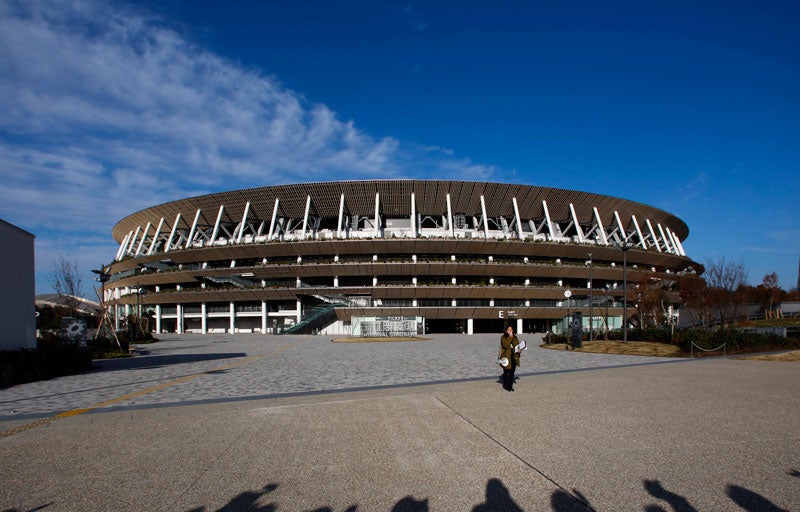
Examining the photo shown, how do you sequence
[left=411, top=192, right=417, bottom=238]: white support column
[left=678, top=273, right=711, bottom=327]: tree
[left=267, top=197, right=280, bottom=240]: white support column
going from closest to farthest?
[left=678, top=273, right=711, bottom=327]: tree
[left=411, top=192, right=417, bottom=238]: white support column
[left=267, top=197, right=280, bottom=240]: white support column

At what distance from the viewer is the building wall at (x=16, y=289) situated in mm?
15570

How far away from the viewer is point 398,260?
177ft

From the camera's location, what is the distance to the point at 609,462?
5719mm

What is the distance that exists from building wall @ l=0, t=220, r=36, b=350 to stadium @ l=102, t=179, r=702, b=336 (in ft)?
108

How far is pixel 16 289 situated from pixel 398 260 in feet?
131

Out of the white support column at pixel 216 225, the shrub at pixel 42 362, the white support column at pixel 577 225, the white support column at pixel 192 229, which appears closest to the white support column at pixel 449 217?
the white support column at pixel 577 225

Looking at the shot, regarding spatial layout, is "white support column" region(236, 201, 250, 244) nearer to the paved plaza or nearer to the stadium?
the stadium

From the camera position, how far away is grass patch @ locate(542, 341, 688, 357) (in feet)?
74.0

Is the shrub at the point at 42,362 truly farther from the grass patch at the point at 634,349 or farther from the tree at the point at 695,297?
the tree at the point at 695,297

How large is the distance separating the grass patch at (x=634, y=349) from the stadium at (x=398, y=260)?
2449cm

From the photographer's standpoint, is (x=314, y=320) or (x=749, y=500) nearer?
(x=749, y=500)

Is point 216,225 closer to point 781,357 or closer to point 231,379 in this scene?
point 231,379

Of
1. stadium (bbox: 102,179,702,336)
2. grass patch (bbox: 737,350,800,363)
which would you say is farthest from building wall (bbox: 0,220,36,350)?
stadium (bbox: 102,179,702,336)

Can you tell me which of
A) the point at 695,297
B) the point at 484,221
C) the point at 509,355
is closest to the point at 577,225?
the point at 484,221
